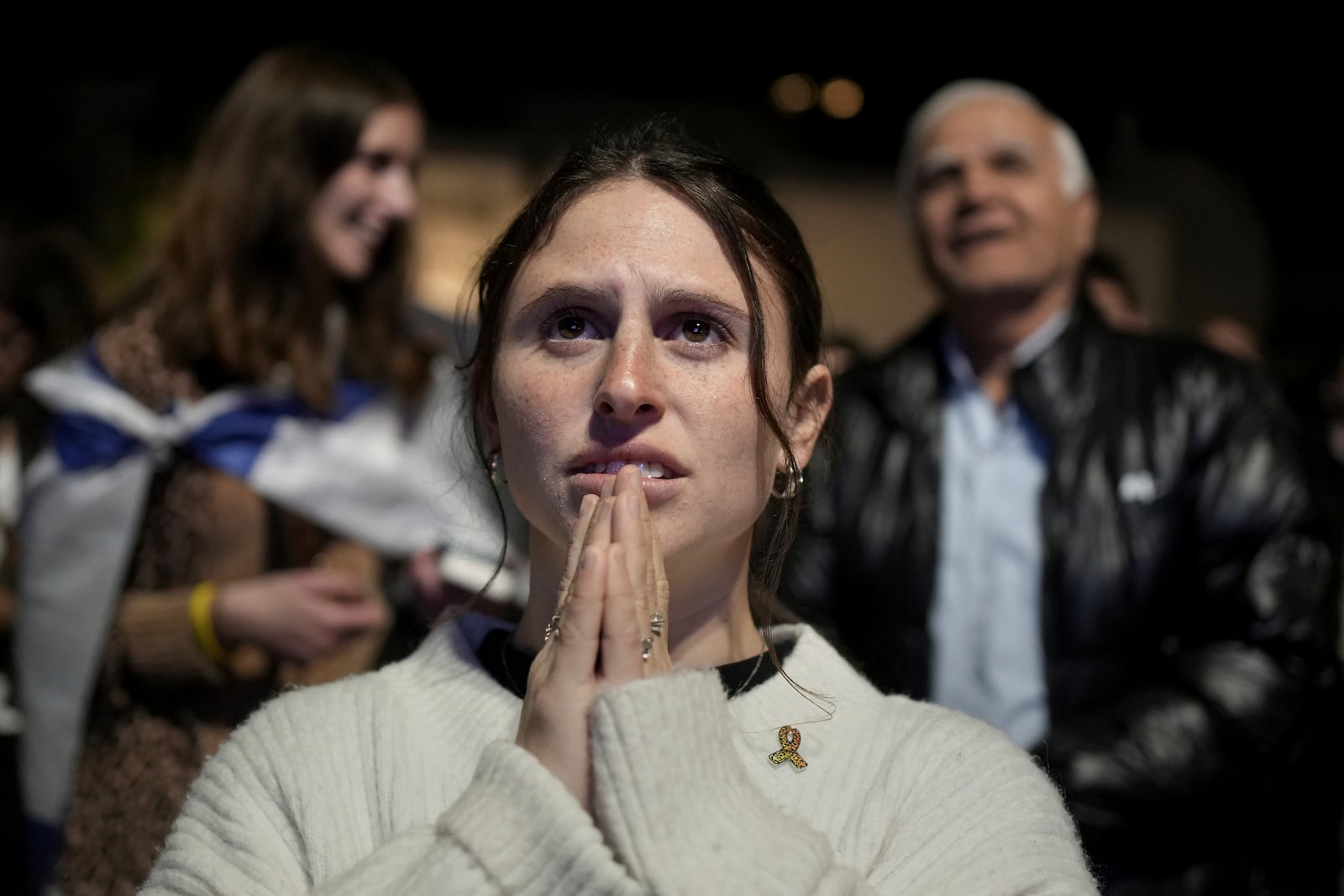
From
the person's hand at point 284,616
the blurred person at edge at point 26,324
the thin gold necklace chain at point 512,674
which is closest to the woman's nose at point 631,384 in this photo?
the thin gold necklace chain at point 512,674

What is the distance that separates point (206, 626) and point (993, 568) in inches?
55.9

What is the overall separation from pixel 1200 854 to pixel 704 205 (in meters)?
1.52

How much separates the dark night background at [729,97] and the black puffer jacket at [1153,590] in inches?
110

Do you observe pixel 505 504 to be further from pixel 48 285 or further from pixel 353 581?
pixel 48 285

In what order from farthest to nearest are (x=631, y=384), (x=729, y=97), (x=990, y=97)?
(x=729, y=97) → (x=990, y=97) → (x=631, y=384)

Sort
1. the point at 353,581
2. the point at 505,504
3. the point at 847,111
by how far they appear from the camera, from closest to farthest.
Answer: the point at 505,504 → the point at 353,581 → the point at 847,111

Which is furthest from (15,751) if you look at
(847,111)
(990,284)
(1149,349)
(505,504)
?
(847,111)

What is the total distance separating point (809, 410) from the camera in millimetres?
1523

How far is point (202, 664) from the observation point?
7.66 ft

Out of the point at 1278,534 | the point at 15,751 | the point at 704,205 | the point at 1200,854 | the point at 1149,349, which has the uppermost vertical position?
the point at 704,205

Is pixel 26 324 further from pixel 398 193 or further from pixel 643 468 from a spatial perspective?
pixel 643 468

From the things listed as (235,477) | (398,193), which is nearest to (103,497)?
(235,477)

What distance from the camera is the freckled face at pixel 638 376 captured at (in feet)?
4.31

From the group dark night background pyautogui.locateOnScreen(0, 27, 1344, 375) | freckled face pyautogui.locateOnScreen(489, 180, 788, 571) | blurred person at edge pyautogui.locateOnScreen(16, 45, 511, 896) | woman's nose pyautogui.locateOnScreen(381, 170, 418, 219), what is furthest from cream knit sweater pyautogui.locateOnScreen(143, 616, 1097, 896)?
dark night background pyautogui.locateOnScreen(0, 27, 1344, 375)
